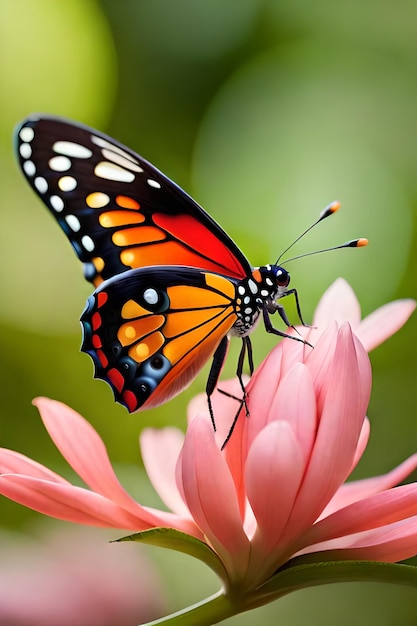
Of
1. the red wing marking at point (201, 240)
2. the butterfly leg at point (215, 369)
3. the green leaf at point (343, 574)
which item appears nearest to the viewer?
the green leaf at point (343, 574)

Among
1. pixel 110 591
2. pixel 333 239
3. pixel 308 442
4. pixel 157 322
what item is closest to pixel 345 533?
pixel 308 442

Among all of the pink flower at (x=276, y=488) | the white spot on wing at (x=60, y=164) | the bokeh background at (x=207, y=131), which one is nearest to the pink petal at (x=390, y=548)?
the pink flower at (x=276, y=488)

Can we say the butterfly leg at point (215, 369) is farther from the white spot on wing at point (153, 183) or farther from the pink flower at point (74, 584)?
the pink flower at point (74, 584)

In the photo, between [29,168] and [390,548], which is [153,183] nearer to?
[29,168]

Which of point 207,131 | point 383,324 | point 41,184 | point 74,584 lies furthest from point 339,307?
point 207,131

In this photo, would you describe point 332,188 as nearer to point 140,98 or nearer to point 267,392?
point 140,98

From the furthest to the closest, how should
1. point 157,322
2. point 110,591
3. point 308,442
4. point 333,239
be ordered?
point 333,239 < point 110,591 < point 157,322 < point 308,442
